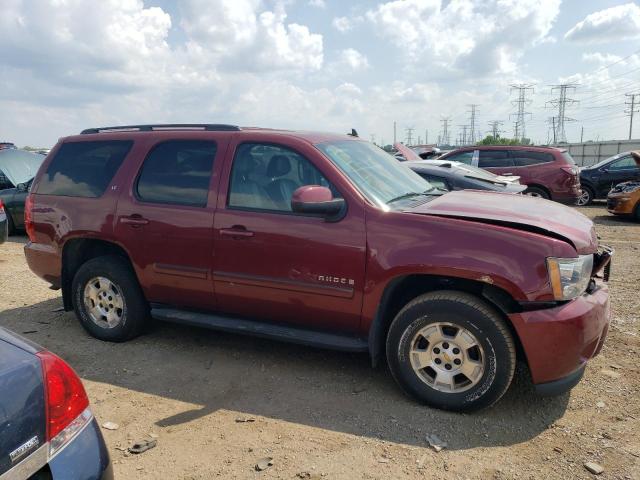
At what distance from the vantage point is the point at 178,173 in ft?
13.9

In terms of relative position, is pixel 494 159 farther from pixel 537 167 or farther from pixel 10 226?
pixel 10 226

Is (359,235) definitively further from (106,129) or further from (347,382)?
(106,129)

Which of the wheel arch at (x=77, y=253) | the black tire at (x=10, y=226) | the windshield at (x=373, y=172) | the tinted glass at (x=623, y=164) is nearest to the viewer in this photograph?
the windshield at (x=373, y=172)

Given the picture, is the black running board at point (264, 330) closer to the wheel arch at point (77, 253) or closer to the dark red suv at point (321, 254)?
the dark red suv at point (321, 254)

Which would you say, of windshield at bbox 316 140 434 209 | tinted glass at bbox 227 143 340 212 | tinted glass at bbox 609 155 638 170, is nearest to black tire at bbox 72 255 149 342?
tinted glass at bbox 227 143 340 212

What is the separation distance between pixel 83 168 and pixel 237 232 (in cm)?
187

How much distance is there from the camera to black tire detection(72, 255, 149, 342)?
4469 mm

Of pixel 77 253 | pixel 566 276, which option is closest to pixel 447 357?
pixel 566 276

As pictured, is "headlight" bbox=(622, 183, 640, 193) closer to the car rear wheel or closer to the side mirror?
the car rear wheel

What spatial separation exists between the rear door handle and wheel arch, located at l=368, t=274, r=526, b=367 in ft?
6.90

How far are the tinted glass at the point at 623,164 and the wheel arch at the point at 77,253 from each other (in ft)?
47.9

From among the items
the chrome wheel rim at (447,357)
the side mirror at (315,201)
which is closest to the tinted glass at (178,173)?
the side mirror at (315,201)

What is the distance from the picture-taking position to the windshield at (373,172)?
3.75 m

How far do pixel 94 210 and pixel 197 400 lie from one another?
6.50 feet
